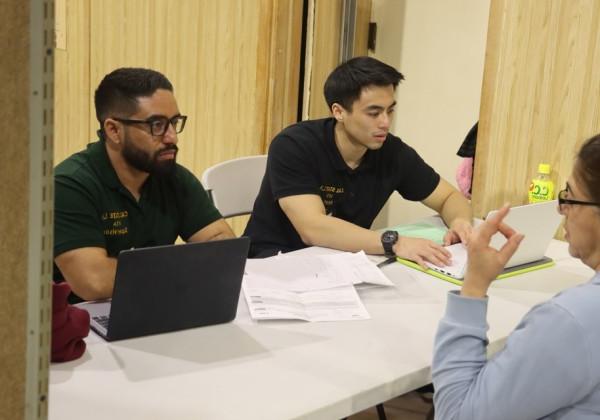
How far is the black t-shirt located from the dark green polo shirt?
0.31 metres

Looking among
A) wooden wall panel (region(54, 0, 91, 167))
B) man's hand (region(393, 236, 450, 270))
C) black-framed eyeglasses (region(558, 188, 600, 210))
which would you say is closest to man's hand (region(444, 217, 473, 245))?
man's hand (region(393, 236, 450, 270))

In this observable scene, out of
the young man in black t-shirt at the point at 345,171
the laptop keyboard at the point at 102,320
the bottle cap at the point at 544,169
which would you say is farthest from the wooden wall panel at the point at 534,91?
the laptop keyboard at the point at 102,320

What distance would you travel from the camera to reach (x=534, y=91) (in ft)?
7.86

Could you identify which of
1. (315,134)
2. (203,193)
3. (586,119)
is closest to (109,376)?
(203,193)

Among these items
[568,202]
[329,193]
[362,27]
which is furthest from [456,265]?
[362,27]

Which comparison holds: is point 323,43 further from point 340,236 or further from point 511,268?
point 511,268

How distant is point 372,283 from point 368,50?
2.30 meters

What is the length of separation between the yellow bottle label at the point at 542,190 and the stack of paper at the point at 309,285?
83 cm

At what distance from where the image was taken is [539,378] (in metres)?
0.99

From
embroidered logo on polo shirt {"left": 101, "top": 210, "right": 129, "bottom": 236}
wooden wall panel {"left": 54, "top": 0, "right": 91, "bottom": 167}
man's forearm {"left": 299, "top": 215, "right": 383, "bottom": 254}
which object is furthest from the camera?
wooden wall panel {"left": 54, "top": 0, "right": 91, "bottom": 167}

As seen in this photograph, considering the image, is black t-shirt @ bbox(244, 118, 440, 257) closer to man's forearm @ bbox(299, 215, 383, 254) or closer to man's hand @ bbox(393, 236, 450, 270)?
man's forearm @ bbox(299, 215, 383, 254)

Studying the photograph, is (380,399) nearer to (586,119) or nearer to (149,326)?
(149,326)

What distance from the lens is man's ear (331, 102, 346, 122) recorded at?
2.46 m

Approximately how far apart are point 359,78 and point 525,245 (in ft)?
2.72
